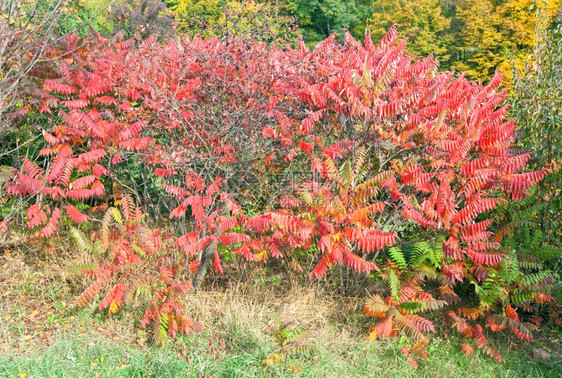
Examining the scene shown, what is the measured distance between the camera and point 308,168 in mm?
5277

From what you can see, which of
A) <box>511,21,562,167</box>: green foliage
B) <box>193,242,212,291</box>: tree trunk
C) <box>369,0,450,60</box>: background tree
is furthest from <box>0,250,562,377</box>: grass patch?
<box>369,0,450,60</box>: background tree

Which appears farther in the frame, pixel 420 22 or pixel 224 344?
pixel 420 22

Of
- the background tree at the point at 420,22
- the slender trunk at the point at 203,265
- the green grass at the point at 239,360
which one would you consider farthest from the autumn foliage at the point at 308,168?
the background tree at the point at 420,22

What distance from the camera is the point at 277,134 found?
16.1ft

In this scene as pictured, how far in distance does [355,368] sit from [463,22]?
3447cm

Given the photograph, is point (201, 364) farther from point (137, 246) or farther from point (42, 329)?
point (42, 329)

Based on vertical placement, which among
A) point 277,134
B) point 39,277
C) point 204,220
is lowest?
point 39,277

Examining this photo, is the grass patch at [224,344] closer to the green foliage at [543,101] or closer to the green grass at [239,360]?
the green grass at [239,360]

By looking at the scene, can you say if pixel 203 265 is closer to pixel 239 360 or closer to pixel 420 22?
pixel 239 360

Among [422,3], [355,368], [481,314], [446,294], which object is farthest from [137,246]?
[422,3]

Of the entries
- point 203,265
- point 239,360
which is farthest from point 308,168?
point 239,360

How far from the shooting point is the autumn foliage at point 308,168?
14.5 ft

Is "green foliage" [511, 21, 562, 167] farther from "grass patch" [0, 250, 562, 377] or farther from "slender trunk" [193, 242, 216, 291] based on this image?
"slender trunk" [193, 242, 216, 291]

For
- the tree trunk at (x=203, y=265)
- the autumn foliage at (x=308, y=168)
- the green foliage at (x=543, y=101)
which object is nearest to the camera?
the autumn foliage at (x=308, y=168)
